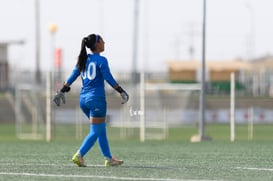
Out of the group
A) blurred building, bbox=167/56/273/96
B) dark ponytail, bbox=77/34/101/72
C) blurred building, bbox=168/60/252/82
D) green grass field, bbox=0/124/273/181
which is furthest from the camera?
blurred building, bbox=168/60/252/82

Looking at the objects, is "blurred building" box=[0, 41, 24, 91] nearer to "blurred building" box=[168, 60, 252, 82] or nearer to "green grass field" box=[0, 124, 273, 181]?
"blurred building" box=[168, 60, 252, 82]

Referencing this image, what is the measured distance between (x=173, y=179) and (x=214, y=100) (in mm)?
36168

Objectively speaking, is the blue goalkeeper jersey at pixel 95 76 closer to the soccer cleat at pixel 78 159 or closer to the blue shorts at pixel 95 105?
the blue shorts at pixel 95 105

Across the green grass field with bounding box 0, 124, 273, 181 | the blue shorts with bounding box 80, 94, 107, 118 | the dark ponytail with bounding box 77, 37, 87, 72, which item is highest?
the dark ponytail with bounding box 77, 37, 87, 72

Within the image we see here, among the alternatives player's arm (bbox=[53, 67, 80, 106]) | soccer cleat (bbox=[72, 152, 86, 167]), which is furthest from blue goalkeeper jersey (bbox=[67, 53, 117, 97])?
soccer cleat (bbox=[72, 152, 86, 167])

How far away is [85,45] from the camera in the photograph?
13602 millimetres

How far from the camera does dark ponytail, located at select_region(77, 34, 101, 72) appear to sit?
1355cm

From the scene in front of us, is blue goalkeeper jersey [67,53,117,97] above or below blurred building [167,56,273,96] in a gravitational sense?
above

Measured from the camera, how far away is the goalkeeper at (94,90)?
1341cm

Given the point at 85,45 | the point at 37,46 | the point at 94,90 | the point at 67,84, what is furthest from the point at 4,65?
the point at 94,90

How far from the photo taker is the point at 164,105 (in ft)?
136

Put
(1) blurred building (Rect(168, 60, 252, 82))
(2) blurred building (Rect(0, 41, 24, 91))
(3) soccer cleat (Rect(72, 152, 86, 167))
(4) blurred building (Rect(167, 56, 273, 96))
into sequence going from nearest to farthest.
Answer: (3) soccer cleat (Rect(72, 152, 86, 167)) < (2) blurred building (Rect(0, 41, 24, 91)) < (4) blurred building (Rect(167, 56, 273, 96)) < (1) blurred building (Rect(168, 60, 252, 82))

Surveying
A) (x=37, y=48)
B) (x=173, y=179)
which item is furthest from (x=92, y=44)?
(x=37, y=48)

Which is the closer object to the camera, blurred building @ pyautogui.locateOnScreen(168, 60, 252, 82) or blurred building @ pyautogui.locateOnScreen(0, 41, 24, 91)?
blurred building @ pyautogui.locateOnScreen(0, 41, 24, 91)
